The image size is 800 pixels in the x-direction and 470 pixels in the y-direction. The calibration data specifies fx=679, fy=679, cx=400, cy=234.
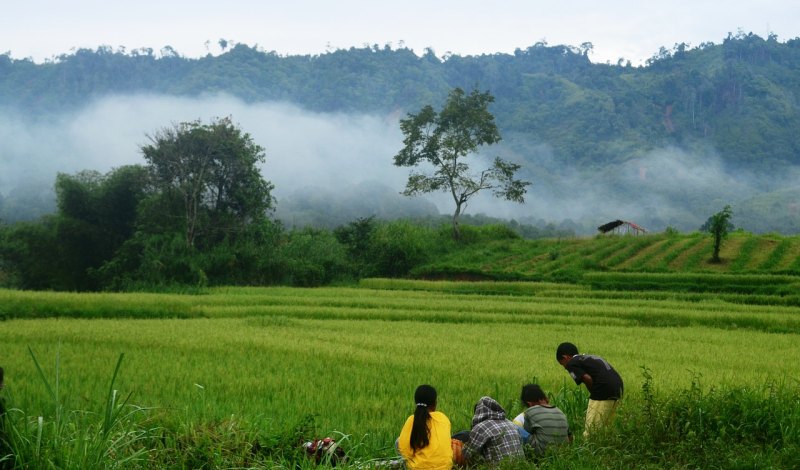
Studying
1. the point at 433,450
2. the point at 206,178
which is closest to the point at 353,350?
the point at 433,450

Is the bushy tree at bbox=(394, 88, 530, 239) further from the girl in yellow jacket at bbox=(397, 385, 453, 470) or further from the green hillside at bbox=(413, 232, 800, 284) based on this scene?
the girl in yellow jacket at bbox=(397, 385, 453, 470)

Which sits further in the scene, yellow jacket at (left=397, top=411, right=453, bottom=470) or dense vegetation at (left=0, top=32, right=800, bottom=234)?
dense vegetation at (left=0, top=32, right=800, bottom=234)

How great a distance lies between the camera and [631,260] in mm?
34844

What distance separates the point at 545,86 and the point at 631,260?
4334 inches

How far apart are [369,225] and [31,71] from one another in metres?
131

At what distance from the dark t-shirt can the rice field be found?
1.51 ft

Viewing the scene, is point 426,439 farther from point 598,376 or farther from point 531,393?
point 598,376

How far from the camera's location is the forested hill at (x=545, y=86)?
11275 cm

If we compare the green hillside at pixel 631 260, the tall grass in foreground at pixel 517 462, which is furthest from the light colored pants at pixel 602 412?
the green hillside at pixel 631 260

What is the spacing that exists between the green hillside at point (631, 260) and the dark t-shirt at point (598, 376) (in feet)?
75.6

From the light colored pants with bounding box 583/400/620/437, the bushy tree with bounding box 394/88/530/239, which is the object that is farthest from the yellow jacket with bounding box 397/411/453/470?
the bushy tree with bounding box 394/88/530/239

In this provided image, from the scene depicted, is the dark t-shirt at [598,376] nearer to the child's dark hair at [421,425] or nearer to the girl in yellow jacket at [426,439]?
the girl in yellow jacket at [426,439]

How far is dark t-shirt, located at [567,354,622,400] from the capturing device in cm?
698

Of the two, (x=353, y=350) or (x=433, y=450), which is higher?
(x=433, y=450)
